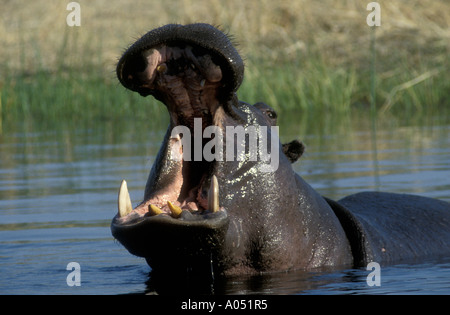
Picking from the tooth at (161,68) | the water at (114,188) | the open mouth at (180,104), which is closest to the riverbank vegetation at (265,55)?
the water at (114,188)

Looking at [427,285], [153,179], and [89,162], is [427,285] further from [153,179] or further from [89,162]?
[89,162]

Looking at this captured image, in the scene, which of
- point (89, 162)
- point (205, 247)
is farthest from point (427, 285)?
point (89, 162)

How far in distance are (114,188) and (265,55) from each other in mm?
9083

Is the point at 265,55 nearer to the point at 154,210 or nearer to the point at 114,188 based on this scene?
the point at 114,188

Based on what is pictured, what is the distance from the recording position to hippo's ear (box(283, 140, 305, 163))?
17.3ft

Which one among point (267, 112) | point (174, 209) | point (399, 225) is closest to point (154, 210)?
point (174, 209)

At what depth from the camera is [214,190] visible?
447 cm

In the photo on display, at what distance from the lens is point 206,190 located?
187 inches

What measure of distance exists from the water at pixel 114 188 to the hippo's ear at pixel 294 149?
0.60m

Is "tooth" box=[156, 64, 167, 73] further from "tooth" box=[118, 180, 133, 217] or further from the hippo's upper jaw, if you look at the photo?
"tooth" box=[118, 180, 133, 217]

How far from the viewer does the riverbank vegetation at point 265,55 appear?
48.3 feet

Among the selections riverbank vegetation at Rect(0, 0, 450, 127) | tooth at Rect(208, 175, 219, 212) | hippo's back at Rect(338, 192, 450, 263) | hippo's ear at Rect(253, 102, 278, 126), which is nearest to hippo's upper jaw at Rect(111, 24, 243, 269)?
tooth at Rect(208, 175, 219, 212)

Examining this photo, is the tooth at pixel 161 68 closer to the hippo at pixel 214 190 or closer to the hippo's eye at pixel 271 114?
the hippo at pixel 214 190
